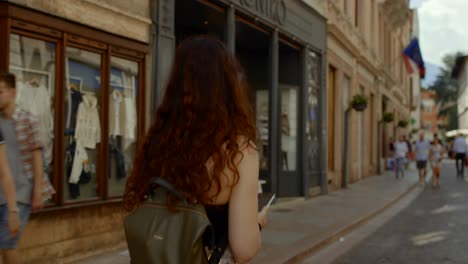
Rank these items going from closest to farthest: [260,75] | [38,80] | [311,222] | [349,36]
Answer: [38,80], [311,222], [260,75], [349,36]

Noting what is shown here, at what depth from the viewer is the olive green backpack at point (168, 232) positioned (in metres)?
1.66

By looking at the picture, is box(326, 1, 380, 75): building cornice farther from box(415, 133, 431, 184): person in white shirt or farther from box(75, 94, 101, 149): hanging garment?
box(75, 94, 101, 149): hanging garment

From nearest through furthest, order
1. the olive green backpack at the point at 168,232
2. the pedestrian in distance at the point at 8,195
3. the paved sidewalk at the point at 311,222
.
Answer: the olive green backpack at the point at 168,232, the pedestrian in distance at the point at 8,195, the paved sidewalk at the point at 311,222

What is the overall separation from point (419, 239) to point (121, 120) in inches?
188

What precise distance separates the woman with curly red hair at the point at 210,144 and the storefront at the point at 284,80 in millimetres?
8627

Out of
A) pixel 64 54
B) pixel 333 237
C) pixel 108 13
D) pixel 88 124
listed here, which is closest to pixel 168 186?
pixel 64 54

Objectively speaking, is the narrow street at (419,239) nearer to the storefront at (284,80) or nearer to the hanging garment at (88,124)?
the storefront at (284,80)

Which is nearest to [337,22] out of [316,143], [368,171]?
A: [316,143]

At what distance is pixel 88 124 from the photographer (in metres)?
6.43

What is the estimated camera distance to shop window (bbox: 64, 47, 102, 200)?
243 inches

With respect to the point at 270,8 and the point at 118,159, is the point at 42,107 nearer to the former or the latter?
the point at 118,159

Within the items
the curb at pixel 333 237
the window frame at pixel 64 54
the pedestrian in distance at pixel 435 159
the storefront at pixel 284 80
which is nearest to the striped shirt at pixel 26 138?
the window frame at pixel 64 54

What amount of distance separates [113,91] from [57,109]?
1123mm

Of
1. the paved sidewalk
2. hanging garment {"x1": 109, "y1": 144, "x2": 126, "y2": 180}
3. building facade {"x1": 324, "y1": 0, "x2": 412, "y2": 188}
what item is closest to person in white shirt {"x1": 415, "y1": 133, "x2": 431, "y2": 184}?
building facade {"x1": 324, "y1": 0, "x2": 412, "y2": 188}
